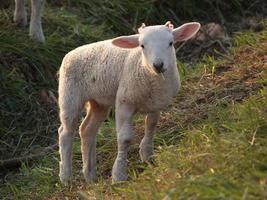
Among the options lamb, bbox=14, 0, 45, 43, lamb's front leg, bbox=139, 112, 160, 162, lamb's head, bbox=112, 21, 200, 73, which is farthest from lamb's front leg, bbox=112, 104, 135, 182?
lamb, bbox=14, 0, 45, 43

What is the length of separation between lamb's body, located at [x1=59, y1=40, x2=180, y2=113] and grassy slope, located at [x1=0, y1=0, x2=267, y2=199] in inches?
14.9

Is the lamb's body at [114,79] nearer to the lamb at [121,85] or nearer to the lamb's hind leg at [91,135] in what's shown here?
the lamb at [121,85]

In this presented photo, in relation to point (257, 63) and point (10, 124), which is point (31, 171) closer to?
point (10, 124)

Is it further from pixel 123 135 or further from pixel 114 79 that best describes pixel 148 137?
pixel 114 79

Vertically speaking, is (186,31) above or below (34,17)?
above

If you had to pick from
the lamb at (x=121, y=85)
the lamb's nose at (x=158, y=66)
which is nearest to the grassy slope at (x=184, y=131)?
the lamb at (x=121, y=85)

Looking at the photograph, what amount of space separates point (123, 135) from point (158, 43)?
0.79 m

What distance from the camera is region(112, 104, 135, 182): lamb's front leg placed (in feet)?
20.5

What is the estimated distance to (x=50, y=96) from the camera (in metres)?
9.22

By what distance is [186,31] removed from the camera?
20.6 feet

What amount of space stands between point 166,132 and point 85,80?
3.32ft

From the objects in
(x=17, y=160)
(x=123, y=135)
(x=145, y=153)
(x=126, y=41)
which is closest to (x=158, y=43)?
(x=126, y=41)

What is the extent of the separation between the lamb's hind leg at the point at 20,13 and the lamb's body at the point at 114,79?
3360 millimetres

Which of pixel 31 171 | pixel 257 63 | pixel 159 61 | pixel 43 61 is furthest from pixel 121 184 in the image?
pixel 43 61
